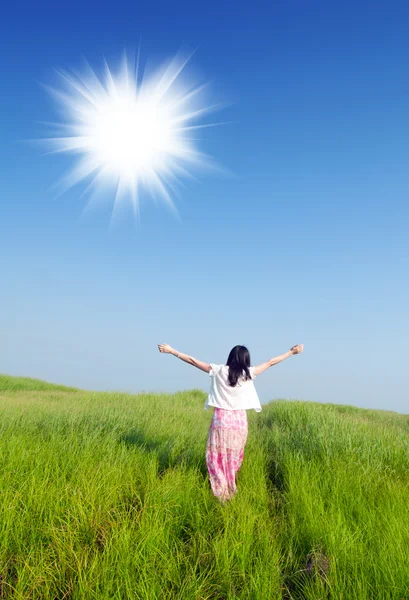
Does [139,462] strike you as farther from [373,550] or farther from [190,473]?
[373,550]

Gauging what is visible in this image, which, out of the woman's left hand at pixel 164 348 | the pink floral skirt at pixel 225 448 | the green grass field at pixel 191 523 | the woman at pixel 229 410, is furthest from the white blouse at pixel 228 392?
the green grass field at pixel 191 523

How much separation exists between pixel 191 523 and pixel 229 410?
1.72 m

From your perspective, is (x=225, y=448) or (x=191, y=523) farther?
(x=225, y=448)

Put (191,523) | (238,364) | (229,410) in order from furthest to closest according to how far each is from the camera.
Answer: (229,410), (238,364), (191,523)

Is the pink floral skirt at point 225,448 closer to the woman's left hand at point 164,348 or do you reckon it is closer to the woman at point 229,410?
the woman at point 229,410

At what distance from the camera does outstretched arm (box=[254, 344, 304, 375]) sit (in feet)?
21.7

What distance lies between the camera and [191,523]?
5.18 meters

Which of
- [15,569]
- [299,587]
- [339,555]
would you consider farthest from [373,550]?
[15,569]

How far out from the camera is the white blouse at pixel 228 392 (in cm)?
652

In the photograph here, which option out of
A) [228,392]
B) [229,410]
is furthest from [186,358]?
[229,410]

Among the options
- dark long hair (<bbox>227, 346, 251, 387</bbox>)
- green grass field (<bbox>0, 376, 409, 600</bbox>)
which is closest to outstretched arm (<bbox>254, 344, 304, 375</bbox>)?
dark long hair (<bbox>227, 346, 251, 387</bbox>)

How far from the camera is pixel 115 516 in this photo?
5031 millimetres

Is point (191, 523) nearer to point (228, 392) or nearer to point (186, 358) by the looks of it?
point (228, 392)

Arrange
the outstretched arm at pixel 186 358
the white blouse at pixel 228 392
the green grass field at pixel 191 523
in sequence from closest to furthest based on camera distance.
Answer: the green grass field at pixel 191 523 < the white blouse at pixel 228 392 < the outstretched arm at pixel 186 358
